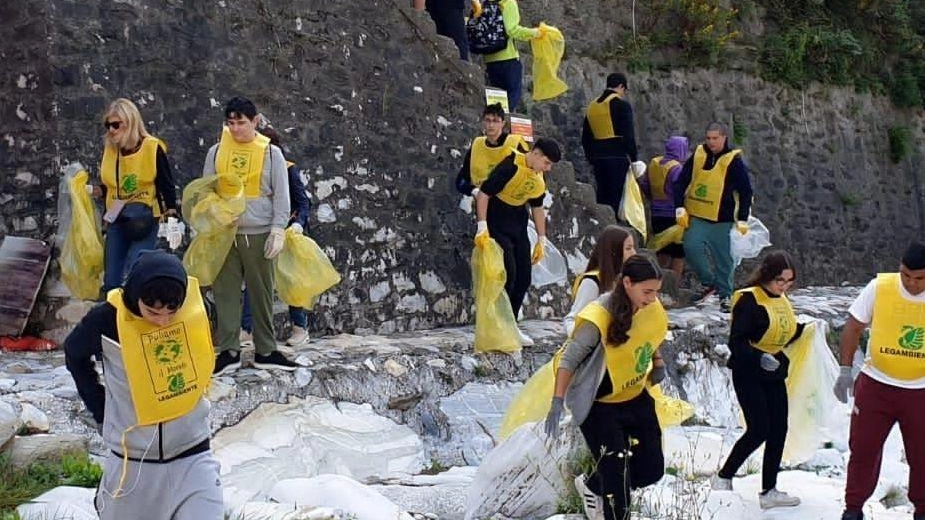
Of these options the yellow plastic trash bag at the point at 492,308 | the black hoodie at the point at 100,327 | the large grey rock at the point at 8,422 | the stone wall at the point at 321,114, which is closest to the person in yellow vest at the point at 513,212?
the yellow plastic trash bag at the point at 492,308

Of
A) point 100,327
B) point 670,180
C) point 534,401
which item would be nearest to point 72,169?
point 534,401

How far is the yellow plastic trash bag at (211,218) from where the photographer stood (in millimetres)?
5551

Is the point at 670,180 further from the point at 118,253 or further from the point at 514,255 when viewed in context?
the point at 118,253

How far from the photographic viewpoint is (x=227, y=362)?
18.7 feet

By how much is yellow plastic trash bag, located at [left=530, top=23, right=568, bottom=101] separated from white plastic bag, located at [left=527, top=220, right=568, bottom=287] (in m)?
1.75

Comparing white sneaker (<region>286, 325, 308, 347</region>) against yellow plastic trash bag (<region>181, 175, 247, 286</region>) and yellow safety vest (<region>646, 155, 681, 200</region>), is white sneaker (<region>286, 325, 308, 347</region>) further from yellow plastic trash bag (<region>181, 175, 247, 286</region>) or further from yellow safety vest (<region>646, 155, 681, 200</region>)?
A: yellow safety vest (<region>646, 155, 681, 200</region>)

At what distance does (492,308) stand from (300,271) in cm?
142

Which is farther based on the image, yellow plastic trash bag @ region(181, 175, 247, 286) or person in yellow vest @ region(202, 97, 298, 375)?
person in yellow vest @ region(202, 97, 298, 375)

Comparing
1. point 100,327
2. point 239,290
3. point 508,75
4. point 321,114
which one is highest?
point 508,75

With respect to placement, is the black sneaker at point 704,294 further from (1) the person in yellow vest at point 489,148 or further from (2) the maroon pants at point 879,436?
(2) the maroon pants at point 879,436

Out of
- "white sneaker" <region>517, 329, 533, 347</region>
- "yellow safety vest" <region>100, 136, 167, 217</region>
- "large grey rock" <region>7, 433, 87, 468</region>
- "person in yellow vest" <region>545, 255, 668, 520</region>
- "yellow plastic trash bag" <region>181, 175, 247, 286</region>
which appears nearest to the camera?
"person in yellow vest" <region>545, 255, 668, 520</region>

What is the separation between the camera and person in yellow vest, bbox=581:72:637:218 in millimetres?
9297

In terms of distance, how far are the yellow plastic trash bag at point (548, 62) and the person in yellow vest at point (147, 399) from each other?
6.22 m

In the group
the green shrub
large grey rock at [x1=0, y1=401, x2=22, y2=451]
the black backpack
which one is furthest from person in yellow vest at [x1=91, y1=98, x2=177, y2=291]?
the green shrub
